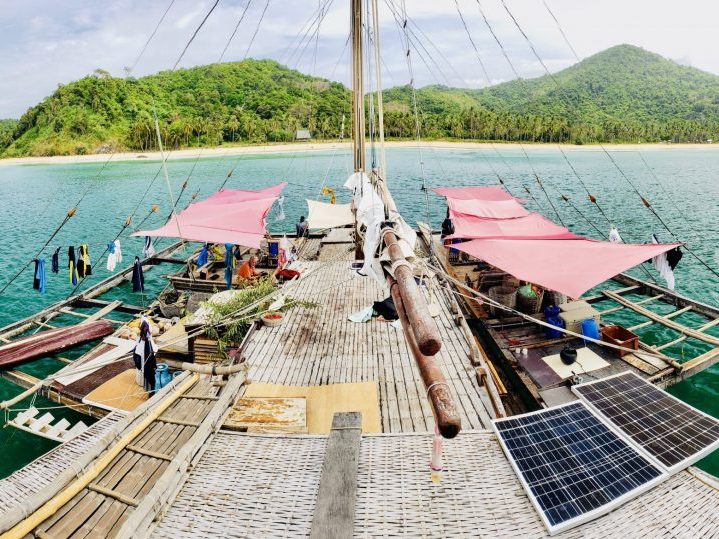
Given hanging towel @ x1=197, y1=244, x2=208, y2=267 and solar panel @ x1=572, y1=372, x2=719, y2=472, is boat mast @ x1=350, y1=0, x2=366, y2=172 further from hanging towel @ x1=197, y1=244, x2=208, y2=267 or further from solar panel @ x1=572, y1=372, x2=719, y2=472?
solar panel @ x1=572, y1=372, x2=719, y2=472

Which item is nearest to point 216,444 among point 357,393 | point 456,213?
point 357,393

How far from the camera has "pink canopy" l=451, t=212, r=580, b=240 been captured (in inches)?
566

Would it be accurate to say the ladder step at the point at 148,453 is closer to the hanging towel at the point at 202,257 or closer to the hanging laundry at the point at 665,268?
the hanging laundry at the point at 665,268

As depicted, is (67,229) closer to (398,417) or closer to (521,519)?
(398,417)

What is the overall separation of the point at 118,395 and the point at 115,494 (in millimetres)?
6187

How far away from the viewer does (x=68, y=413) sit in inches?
421

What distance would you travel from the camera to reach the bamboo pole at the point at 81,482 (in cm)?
369

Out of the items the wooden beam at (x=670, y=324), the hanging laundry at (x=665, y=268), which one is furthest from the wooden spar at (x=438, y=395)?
the hanging laundry at (x=665, y=268)

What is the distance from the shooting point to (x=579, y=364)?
1023 cm

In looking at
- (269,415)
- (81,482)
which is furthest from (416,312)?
(81,482)

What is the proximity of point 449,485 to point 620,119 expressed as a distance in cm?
16694

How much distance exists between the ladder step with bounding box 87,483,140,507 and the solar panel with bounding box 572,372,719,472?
254 inches

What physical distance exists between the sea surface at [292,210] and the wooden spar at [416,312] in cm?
915

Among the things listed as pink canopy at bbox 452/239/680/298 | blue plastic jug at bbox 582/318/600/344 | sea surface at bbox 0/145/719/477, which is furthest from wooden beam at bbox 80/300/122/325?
blue plastic jug at bbox 582/318/600/344
